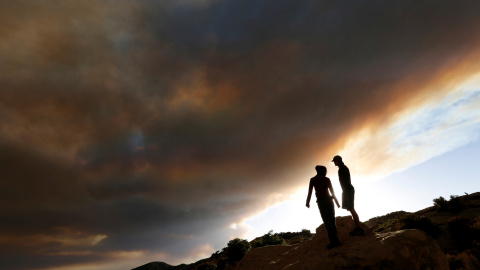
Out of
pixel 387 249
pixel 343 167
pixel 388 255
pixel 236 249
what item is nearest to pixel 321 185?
pixel 343 167

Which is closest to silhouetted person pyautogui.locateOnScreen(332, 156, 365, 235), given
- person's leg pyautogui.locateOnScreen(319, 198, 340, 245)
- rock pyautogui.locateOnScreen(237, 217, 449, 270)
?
person's leg pyautogui.locateOnScreen(319, 198, 340, 245)

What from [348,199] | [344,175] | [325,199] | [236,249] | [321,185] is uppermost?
[344,175]

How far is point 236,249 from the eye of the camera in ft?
100

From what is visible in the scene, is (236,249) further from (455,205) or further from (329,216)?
(329,216)

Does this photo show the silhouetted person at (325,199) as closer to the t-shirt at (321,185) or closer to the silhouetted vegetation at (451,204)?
the t-shirt at (321,185)

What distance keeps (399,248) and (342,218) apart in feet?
15.7

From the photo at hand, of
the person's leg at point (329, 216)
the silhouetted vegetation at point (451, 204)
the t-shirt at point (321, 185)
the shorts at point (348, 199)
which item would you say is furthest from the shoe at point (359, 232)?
the silhouetted vegetation at point (451, 204)

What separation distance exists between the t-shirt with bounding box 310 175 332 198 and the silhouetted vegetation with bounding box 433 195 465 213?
22122 millimetres

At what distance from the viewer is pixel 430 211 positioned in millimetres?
23422

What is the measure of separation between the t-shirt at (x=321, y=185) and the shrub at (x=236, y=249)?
25.1 m

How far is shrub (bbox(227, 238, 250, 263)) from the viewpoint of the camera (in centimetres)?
2959

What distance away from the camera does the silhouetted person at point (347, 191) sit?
8.09 m

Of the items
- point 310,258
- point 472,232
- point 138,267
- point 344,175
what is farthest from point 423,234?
point 138,267

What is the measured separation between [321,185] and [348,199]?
1170mm
